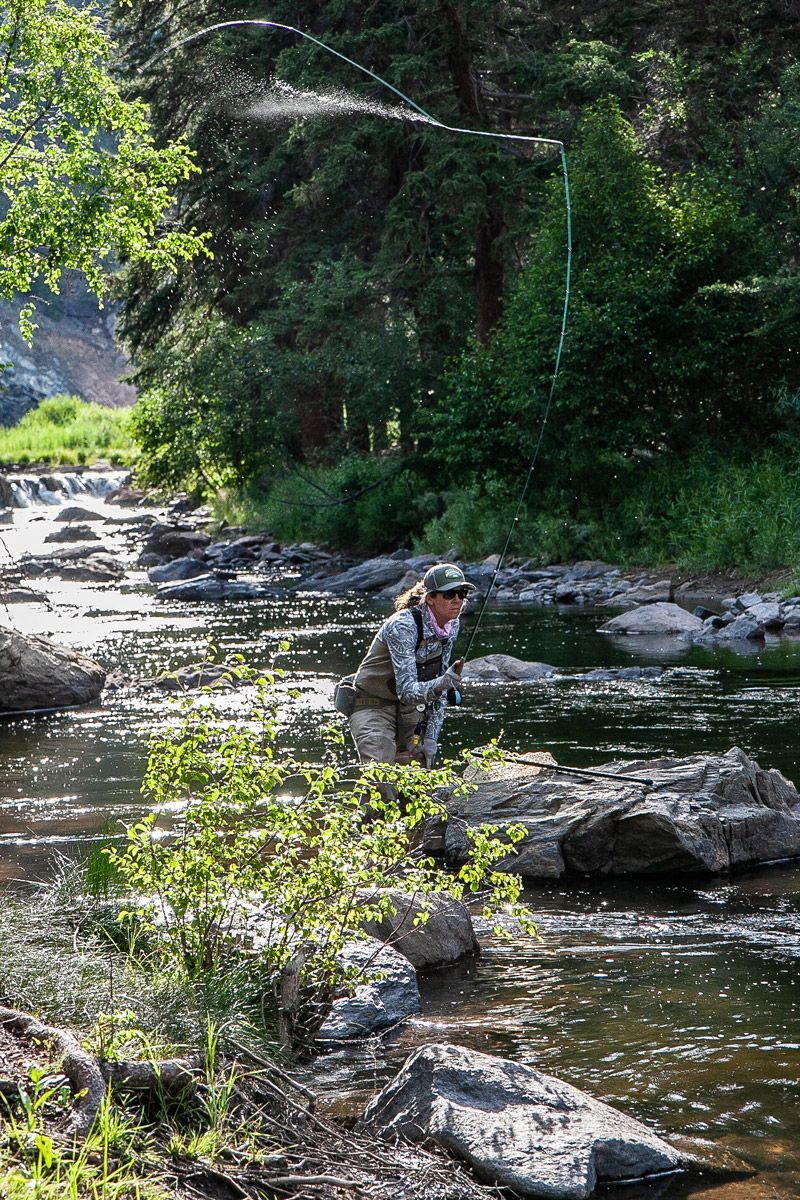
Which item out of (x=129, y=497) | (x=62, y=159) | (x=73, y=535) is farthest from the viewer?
(x=129, y=497)

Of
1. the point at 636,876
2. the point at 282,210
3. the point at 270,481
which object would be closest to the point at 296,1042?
the point at 636,876

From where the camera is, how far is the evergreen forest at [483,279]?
23.8 m

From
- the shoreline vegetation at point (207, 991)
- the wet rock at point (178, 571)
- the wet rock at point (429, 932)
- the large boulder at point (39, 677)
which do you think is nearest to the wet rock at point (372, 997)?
the shoreline vegetation at point (207, 991)

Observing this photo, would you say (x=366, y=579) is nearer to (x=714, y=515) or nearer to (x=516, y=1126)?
(x=714, y=515)

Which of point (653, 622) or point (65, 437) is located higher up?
point (65, 437)

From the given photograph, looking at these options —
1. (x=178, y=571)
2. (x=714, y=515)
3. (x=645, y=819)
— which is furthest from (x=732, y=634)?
(x=178, y=571)

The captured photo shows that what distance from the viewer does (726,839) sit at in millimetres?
7988

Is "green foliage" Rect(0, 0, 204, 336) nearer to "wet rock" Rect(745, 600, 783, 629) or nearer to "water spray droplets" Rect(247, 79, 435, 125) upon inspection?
"wet rock" Rect(745, 600, 783, 629)

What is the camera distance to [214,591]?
23.9m

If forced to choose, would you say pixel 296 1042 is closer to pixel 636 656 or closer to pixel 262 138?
pixel 636 656

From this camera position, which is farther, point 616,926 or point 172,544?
point 172,544

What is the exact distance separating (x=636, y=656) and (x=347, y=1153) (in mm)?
12381

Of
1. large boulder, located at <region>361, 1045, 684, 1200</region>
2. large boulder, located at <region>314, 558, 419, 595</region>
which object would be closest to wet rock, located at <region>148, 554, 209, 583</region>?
large boulder, located at <region>314, 558, 419, 595</region>

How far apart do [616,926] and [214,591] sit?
57.1ft
